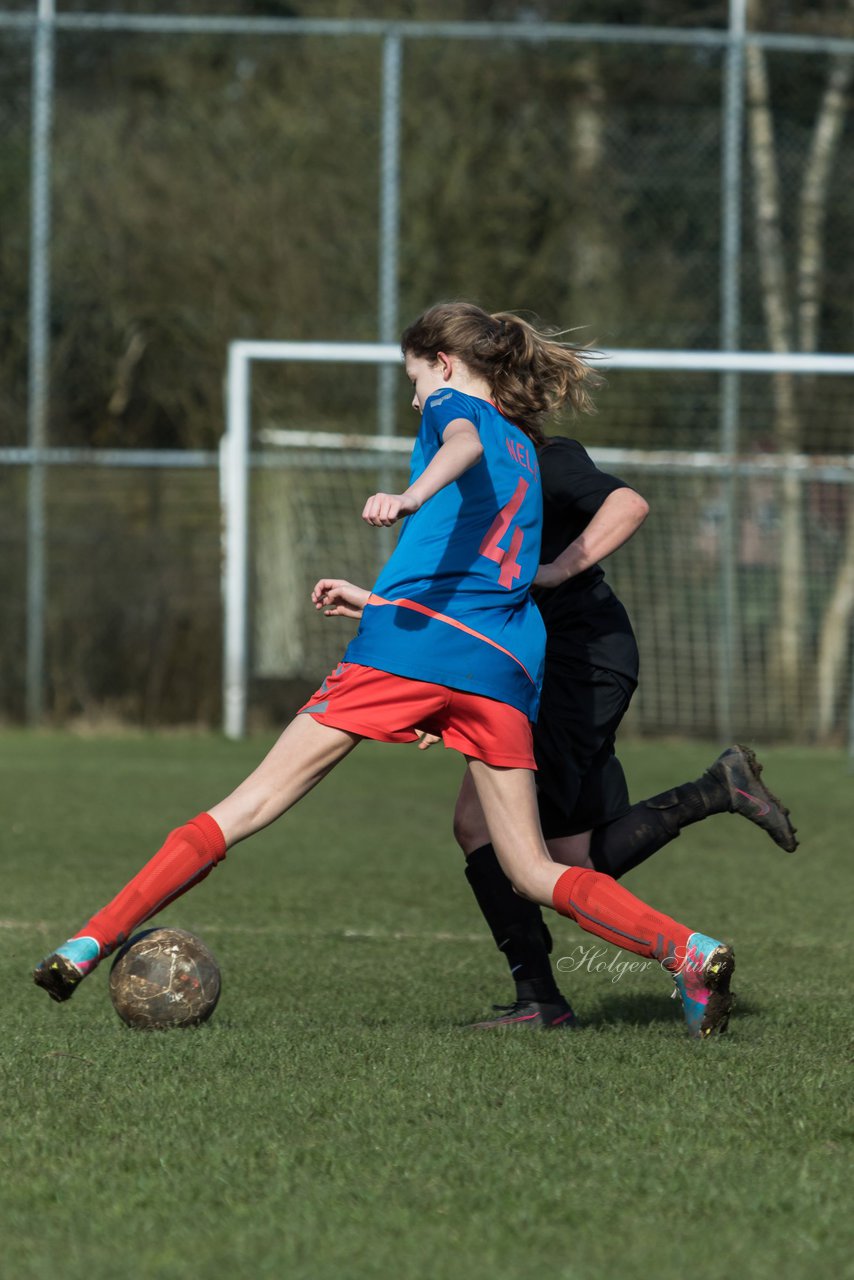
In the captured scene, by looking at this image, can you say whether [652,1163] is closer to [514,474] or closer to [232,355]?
[514,474]

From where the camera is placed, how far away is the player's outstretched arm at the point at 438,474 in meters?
3.83

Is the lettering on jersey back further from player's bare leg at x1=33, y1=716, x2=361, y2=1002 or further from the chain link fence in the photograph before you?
the chain link fence

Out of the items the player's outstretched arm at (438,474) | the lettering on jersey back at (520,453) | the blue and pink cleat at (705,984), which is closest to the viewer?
the player's outstretched arm at (438,474)

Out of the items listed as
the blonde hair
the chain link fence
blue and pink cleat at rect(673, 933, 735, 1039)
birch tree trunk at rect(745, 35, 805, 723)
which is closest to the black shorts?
blue and pink cleat at rect(673, 933, 735, 1039)

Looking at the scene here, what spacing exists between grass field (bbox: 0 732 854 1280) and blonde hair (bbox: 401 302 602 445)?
1.54m

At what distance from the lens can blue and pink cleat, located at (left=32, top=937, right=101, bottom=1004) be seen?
4.27 m

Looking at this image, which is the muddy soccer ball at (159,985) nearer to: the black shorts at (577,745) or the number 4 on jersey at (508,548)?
the black shorts at (577,745)

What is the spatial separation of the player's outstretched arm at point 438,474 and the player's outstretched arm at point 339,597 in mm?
334

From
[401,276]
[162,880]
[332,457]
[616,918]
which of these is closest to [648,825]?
[616,918]

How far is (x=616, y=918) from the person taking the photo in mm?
4324

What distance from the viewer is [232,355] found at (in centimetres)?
1377

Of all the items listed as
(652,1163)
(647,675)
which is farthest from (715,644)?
(652,1163)

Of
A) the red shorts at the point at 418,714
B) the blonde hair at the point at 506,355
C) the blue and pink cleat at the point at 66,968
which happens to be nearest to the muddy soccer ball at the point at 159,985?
the blue and pink cleat at the point at 66,968

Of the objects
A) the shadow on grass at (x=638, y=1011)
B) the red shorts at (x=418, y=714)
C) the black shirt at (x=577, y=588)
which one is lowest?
the shadow on grass at (x=638, y=1011)
